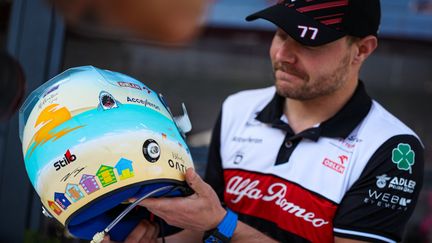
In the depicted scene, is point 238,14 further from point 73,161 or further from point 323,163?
point 73,161

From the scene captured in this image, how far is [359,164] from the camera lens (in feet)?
5.89

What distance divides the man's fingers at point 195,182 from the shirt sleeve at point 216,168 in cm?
57

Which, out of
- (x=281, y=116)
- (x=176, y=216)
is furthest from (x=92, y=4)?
(x=281, y=116)

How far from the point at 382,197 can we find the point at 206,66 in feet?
7.76

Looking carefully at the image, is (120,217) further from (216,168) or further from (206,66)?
(206,66)

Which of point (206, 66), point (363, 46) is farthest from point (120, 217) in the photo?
point (206, 66)

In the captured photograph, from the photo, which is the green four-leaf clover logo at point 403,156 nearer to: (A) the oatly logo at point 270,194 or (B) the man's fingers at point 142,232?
(A) the oatly logo at point 270,194

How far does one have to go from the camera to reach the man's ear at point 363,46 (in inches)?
75.2

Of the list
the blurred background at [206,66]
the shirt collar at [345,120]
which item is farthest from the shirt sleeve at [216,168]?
the blurred background at [206,66]

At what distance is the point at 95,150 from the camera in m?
1.34

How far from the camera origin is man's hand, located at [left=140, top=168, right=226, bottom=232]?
1435mm

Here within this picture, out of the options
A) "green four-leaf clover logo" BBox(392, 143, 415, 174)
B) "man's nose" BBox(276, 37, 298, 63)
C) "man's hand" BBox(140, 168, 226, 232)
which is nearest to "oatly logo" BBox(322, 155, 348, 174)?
"green four-leaf clover logo" BBox(392, 143, 415, 174)

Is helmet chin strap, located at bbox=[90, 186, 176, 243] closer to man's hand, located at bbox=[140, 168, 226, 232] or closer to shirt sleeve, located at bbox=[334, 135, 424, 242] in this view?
man's hand, located at bbox=[140, 168, 226, 232]

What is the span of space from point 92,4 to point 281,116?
1.33 metres
